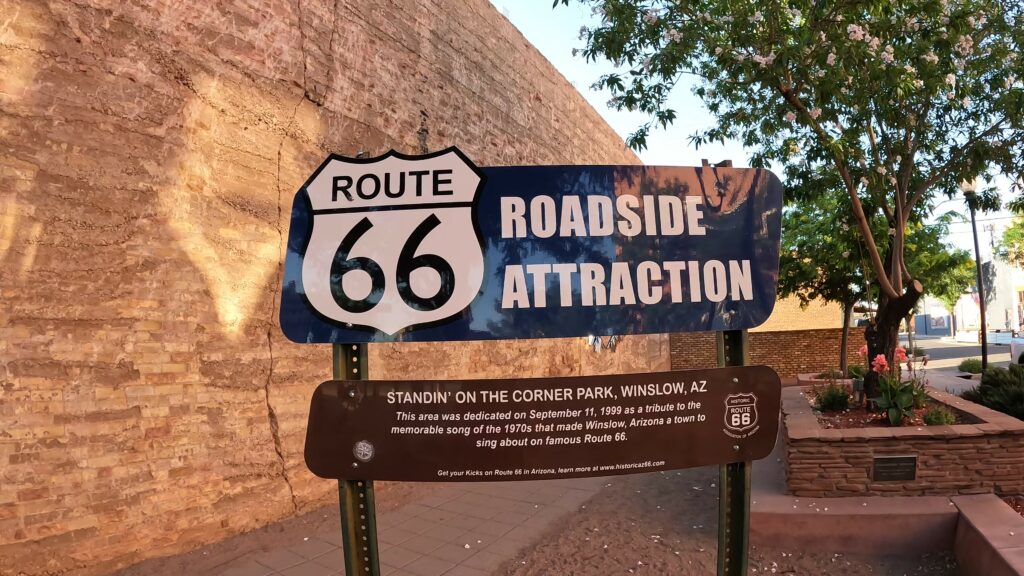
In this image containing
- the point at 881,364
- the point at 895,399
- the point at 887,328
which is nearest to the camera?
the point at 895,399

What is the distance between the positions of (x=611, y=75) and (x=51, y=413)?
654 centimetres

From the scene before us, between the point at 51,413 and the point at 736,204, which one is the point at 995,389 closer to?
the point at 736,204

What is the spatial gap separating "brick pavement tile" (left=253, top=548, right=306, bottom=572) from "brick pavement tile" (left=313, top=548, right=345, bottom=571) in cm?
14

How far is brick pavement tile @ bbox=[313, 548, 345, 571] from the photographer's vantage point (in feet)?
14.3

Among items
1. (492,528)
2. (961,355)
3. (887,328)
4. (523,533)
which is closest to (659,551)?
(523,533)

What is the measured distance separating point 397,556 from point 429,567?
1.25ft

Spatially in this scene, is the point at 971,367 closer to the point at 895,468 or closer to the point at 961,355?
the point at 961,355

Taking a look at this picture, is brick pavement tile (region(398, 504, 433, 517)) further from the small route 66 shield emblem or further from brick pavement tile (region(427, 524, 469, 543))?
the small route 66 shield emblem

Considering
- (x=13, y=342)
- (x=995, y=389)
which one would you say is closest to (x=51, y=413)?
(x=13, y=342)

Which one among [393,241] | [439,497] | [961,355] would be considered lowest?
[961,355]

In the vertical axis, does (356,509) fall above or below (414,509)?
above

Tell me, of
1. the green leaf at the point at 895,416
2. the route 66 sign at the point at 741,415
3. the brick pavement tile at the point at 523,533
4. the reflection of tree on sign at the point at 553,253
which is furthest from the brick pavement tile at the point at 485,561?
the green leaf at the point at 895,416

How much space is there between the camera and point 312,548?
471cm

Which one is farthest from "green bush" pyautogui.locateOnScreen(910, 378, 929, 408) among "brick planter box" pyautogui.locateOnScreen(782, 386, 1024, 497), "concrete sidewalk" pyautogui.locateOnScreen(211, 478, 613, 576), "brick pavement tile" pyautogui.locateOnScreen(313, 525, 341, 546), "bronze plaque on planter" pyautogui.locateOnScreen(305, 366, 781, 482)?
"brick pavement tile" pyautogui.locateOnScreen(313, 525, 341, 546)
